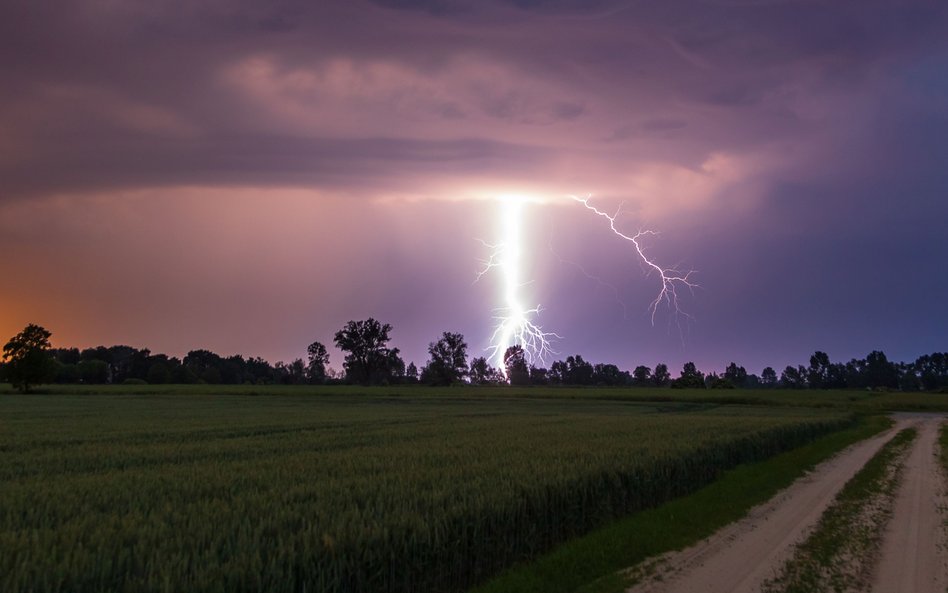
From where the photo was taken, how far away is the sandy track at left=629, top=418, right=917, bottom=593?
29.7ft

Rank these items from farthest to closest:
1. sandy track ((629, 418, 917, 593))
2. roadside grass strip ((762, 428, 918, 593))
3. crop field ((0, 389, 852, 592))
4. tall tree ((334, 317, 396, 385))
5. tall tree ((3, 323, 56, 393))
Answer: tall tree ((334, 317, 396, 385)) < tall tree ((3, 323, 56, 393)) < sandy track ((629, 418, 917, 593)) < roadside grass strip ((762, 428, 918, 593)) < crop field ((0, 389, 852, 592))

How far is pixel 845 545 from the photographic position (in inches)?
435

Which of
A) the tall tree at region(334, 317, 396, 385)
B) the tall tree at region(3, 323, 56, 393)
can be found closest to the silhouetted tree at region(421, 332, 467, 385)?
the tall tree at region(334, 317, 396, 385)

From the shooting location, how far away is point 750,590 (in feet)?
28.4

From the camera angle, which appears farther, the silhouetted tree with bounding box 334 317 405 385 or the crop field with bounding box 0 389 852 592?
the silhouetted tree with bounding box 334 317 405 385

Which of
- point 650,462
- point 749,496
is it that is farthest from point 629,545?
point 749,496

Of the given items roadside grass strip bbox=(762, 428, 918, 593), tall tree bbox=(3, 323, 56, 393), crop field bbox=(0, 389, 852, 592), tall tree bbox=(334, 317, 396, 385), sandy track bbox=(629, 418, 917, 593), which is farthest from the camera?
tall tree bbox=(334, 317, 396, 385)

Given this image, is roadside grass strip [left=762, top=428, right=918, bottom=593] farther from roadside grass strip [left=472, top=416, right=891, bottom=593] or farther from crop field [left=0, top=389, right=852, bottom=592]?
crop field [left=0, top=389, right=852, bottom=592]

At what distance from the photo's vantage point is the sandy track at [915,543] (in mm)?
9055

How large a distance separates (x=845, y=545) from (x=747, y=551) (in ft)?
6.48

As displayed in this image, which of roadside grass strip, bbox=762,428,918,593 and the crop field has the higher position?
the crop field

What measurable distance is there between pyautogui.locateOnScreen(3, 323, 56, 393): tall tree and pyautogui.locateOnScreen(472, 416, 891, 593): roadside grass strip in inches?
4336

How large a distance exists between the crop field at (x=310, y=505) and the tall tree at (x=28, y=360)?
303 feet

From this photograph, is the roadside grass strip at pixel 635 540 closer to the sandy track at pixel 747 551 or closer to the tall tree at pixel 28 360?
the sandy track at pixel 747 551
